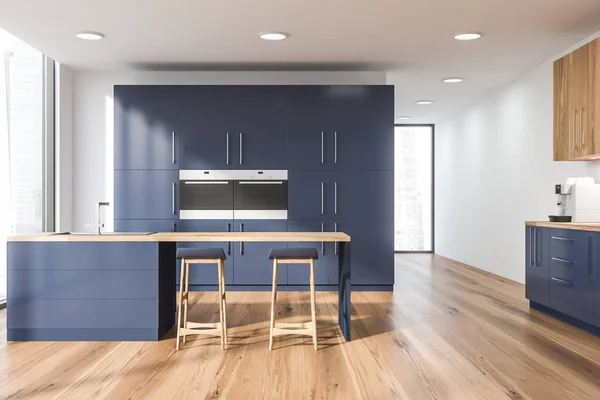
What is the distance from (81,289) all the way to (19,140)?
2391 mm

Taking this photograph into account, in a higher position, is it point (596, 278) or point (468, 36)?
point (468, 36)

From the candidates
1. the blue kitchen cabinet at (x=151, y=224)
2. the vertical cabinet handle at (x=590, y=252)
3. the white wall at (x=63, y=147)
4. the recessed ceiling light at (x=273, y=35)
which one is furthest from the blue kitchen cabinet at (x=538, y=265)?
the white wall at (x=63, y=147)

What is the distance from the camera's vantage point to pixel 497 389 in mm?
3154

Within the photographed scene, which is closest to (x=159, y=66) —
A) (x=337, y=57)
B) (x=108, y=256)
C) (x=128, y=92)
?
(x=128, y=92)

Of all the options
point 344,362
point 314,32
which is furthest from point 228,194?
point 344,362

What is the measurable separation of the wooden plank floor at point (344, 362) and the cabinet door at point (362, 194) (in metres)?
1.38

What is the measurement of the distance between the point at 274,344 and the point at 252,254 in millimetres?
2343

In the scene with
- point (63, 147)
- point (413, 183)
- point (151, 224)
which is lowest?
point (151, 224)

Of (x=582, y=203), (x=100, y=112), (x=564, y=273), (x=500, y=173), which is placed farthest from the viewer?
(x=500, y=173)

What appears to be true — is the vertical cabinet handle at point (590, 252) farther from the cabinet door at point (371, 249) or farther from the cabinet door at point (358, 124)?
the cabinet door at point (358, 124)

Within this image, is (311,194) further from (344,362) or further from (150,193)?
(344,362)

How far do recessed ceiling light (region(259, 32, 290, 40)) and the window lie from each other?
2.56 meters

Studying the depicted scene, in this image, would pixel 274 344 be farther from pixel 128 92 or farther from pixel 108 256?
pixel 128 92

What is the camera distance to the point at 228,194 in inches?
252
